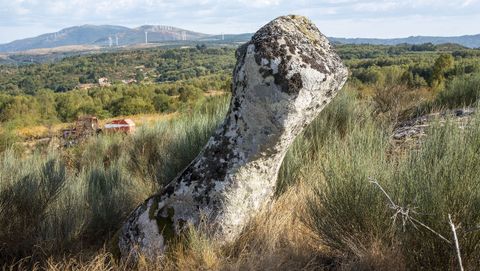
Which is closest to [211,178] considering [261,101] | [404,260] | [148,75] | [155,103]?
[261,101]

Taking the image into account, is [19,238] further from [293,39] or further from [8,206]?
[293,39]

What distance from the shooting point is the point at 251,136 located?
2906mm

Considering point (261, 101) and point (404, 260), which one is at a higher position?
point (261, 101)

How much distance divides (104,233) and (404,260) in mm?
2800

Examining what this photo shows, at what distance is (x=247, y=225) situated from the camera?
3.17 meters

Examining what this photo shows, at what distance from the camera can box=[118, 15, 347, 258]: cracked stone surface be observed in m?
2.81

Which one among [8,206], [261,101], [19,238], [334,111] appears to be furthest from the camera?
[334,111]

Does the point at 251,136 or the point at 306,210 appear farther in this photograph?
the point at 306,210

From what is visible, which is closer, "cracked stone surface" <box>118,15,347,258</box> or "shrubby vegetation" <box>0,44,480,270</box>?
"shrubby vegetation" <box>0,44,480,270</box>

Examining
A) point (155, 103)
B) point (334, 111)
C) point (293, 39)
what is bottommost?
point (155, 103)

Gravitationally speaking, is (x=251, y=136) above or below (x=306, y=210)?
Result: above

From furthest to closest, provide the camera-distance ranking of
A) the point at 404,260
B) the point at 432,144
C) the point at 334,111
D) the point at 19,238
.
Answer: the point at 334,111 < the point at 19,238 < the point at 432,144 < the point at 404,260

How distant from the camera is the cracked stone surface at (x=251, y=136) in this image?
9.23 ft

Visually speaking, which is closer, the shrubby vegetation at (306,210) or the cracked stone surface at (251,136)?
the shrubby vegetation at (306,210)
